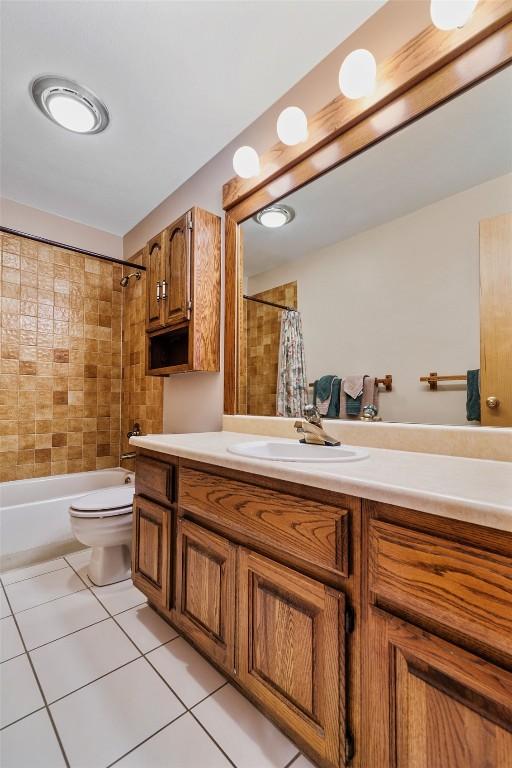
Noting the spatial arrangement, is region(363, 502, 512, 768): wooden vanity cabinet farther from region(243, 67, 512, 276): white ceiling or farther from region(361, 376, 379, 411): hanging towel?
region(243, 67, 512, 276): white ceiling

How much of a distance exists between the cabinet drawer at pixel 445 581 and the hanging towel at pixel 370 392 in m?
0.64

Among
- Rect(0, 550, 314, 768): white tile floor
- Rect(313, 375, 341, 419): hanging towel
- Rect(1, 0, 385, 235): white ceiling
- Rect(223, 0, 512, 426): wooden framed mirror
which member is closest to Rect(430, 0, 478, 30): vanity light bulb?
Rect(223, 0, 512, 426): wooden framed mirror

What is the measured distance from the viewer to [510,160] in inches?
38.3

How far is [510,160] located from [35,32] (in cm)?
180

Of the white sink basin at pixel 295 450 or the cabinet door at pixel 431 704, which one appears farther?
the white sink basin at pixel 295 450

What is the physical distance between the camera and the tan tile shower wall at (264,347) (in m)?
1.61

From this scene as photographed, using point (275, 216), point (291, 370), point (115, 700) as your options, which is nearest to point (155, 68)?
point (275, 216)

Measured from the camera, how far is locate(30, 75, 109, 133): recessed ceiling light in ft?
5.12

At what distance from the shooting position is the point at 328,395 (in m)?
1.39

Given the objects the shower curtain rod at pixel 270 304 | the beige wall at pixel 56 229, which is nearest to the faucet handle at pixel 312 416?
the shower curtain rod at pixel 270 304

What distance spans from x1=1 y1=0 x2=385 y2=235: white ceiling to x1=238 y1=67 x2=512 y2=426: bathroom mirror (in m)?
0.54

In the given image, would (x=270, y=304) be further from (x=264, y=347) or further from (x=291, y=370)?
(x=291, y=370)

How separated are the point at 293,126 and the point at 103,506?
6.43 feet

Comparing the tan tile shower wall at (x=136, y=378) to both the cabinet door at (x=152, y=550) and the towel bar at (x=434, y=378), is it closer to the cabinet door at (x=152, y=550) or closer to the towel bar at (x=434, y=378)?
the cabinet door at (x=152, y=550)
